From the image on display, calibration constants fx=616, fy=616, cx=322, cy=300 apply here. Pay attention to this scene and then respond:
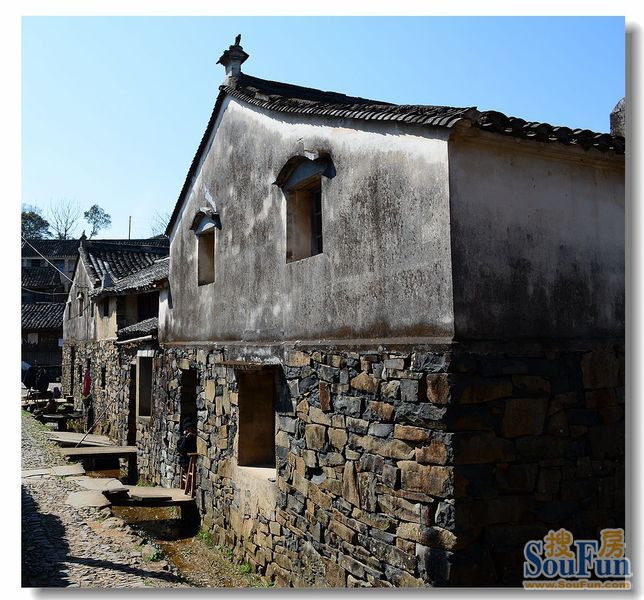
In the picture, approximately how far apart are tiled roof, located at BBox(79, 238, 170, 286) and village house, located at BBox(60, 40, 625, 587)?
13.8m

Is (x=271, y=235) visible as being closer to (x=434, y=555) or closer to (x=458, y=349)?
(x=458, y=349)

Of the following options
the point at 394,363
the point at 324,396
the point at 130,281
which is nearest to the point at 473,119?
the point at 394,363

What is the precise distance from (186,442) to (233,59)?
5792mm

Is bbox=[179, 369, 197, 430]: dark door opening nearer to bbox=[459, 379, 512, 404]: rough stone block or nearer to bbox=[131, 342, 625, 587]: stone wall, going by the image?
bbox=[131, 342, 625, 587]: stone wall

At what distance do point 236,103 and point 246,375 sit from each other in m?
3.46

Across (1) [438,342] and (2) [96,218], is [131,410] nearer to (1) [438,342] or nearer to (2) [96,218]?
(1) [438,342]

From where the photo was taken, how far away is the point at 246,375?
7.49m

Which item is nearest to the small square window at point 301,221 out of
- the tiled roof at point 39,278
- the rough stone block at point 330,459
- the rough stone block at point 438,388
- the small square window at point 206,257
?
the rough stone block at point 330,459

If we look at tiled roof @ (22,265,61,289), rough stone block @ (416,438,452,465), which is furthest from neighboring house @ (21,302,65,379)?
rough stone block @ (416,438,452,465)

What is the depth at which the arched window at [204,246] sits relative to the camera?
29.0ft

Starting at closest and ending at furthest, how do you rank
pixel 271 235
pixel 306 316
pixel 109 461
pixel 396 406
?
1. pixel 396 406
2. pixel 306 316
3. pixel 271 235
4. pixel 109 461
